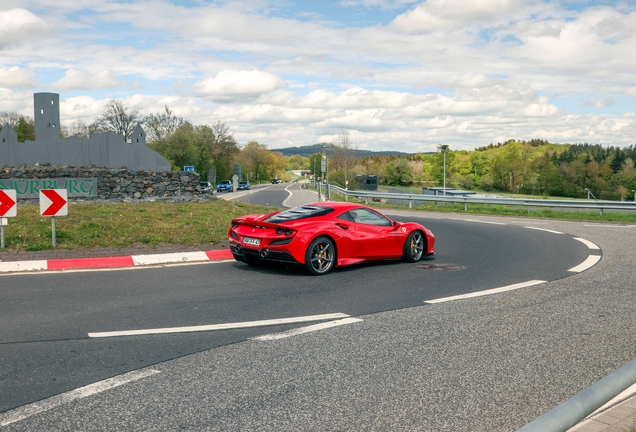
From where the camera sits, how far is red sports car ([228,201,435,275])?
31.9ft

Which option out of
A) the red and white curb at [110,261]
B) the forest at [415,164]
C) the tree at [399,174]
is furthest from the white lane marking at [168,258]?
the tree at [399,174]

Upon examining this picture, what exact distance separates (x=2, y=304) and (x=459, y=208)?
27.4 m

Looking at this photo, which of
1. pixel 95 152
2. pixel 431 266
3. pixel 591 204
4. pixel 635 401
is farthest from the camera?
pixel 591 204

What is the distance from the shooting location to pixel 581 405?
9.20 feet

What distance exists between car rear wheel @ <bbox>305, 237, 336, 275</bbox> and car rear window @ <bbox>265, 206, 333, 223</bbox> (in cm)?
57

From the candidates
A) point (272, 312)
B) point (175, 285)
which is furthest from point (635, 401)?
point (175, 285)

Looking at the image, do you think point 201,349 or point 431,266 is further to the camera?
point 431,266

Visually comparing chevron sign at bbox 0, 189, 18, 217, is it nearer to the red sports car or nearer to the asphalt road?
the asphalt road

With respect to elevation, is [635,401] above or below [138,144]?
below

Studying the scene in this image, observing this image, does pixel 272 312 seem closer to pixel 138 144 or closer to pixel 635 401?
pixel 635 401

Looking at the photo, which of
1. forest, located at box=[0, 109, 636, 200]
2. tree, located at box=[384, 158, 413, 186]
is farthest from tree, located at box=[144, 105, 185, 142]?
tree, located at box=[384, 158, 413, 186]

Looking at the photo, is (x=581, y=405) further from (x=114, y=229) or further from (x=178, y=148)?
(x=178, y=148)

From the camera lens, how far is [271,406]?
4.12 m

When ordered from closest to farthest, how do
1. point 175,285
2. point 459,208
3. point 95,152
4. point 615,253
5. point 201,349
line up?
point 201,349 < point 175,285 < point 615,253 < point 95,152 < point 459,208
